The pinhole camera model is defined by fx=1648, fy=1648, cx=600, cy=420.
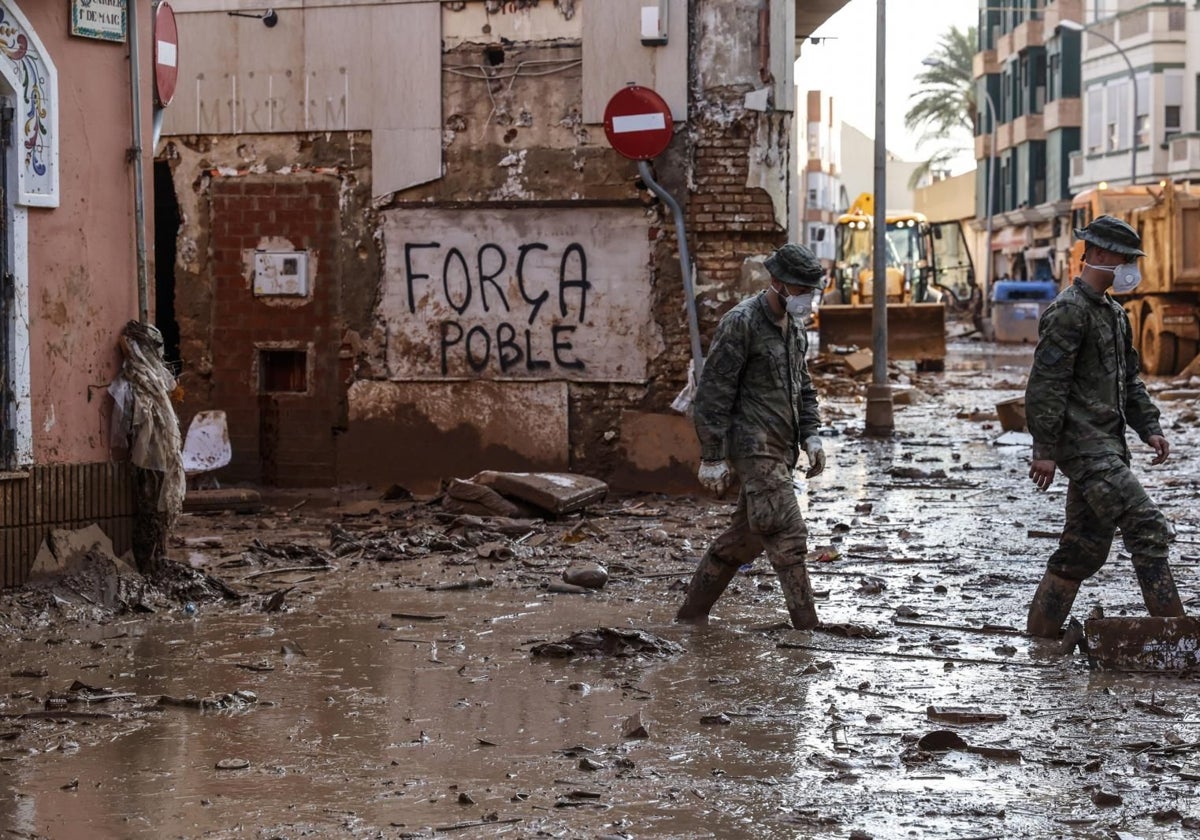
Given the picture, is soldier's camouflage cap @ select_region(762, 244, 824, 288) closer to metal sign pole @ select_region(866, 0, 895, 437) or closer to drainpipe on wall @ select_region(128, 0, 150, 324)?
drainpipe on wall @ select_region(128, 0, 150, 324)

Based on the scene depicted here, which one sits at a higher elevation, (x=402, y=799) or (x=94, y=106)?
(x=94, y=106)

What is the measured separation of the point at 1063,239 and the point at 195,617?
5129 centimetres

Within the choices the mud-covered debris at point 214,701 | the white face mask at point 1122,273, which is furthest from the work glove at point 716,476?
the mud-covered debris at point 214,701

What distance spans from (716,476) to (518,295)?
5.90 metres

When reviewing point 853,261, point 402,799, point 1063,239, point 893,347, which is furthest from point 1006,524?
point 1063,239

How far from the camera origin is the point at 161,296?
44.8ft

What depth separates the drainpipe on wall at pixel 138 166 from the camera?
858 cm

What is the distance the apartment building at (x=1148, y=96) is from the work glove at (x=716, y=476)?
144 ft

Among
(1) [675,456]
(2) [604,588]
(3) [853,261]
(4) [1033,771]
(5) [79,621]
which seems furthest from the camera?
(3) [853,261]

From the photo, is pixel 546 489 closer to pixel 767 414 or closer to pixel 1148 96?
pixel 767 414

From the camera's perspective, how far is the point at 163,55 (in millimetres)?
8852

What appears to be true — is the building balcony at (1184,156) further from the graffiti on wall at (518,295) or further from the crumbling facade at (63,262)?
the crumbling facade at (63,262)

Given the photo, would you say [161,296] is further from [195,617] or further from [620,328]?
[195,617]

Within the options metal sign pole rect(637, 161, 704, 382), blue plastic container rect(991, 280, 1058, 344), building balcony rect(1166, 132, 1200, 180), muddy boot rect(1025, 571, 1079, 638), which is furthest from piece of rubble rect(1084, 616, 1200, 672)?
building balcony rect(1166, 132, 1200, 180)
